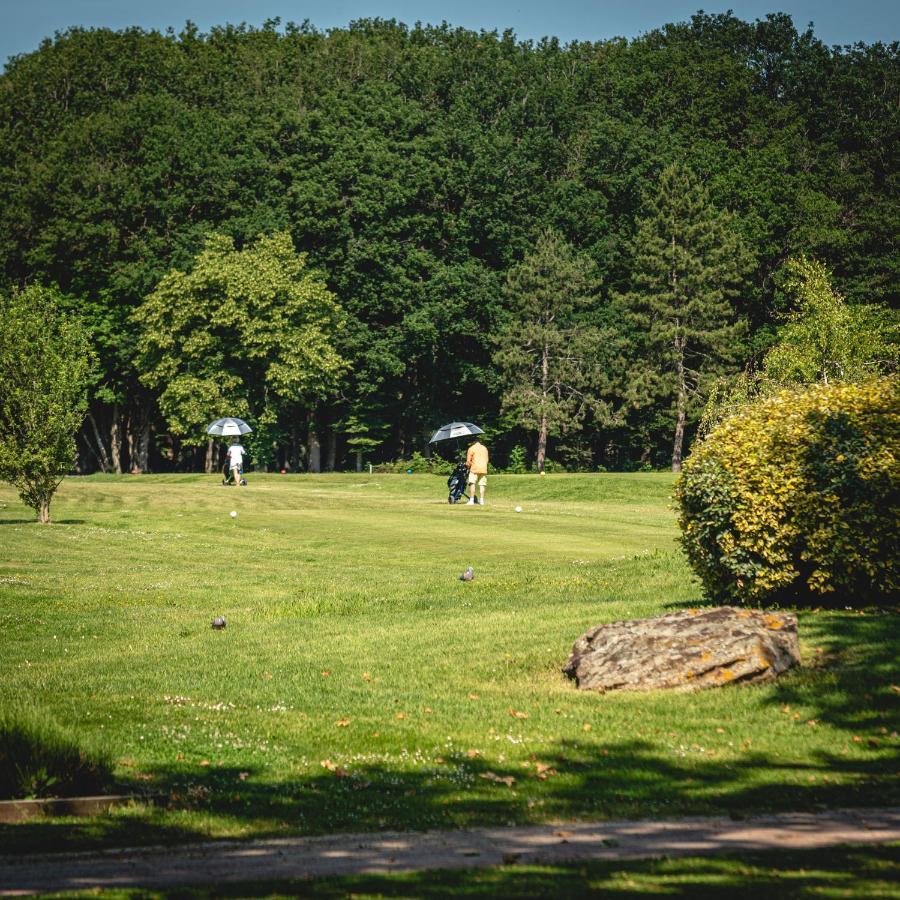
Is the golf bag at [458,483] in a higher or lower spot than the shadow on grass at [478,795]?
higher

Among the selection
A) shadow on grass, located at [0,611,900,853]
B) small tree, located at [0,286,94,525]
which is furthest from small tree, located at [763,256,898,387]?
shadow on grass, located at [0,611,900,853]

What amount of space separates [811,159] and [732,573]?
222 feet

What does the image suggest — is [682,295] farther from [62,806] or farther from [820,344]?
[62,806]

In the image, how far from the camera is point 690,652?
12477 mm

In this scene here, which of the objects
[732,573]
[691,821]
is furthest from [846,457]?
[691,821]

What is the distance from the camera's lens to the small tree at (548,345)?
6938cm

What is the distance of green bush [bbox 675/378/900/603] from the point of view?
14.5m

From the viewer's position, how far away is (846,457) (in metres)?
14.7

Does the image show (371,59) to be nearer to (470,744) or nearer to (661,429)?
(661,429)

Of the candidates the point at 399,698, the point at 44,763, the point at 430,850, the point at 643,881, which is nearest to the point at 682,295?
the point at 399,698

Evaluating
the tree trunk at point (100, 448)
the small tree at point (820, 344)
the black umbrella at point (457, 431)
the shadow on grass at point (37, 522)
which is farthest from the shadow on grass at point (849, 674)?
the tree trunk at point (100, 448)

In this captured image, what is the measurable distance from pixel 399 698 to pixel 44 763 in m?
4.74

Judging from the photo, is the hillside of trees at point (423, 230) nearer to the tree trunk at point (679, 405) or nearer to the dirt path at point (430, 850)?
the tree trunk at point (679, 405)

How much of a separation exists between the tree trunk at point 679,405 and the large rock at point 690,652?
55.8 m
